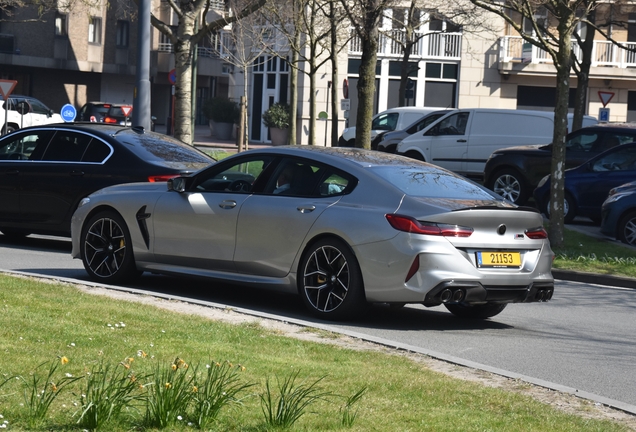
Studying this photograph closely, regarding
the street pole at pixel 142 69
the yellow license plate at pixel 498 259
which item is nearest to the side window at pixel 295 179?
the yellow license plate at pixel 498 259

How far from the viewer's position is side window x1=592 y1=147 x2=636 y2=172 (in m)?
20.1

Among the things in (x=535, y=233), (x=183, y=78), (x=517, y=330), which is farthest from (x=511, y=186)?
(x=535, y=233)

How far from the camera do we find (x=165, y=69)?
73188mm

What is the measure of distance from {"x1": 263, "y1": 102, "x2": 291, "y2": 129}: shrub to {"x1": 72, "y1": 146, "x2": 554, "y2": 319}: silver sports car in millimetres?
44327

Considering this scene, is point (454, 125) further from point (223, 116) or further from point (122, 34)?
point (122, 34)

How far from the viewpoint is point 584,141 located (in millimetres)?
22484

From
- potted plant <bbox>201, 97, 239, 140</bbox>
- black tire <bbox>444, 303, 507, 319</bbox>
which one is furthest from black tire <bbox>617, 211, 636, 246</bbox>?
potted plant <bbox>201, 97, 239, 140</bbox>

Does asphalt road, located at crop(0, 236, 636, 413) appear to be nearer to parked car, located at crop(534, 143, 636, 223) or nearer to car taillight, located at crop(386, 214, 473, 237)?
car taillight, located at crop(386, 214, 473, 237)

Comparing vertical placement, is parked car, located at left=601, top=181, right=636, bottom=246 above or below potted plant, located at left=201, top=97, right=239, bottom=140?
below

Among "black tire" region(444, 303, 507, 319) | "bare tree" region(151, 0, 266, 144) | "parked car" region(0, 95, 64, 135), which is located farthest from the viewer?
"parked car" region(0, 95, 64, 135)

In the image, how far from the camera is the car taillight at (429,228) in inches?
347

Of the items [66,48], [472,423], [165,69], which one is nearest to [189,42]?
[472,423]

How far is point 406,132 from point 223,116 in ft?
103

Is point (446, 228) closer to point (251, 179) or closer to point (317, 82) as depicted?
point (251, 179)
